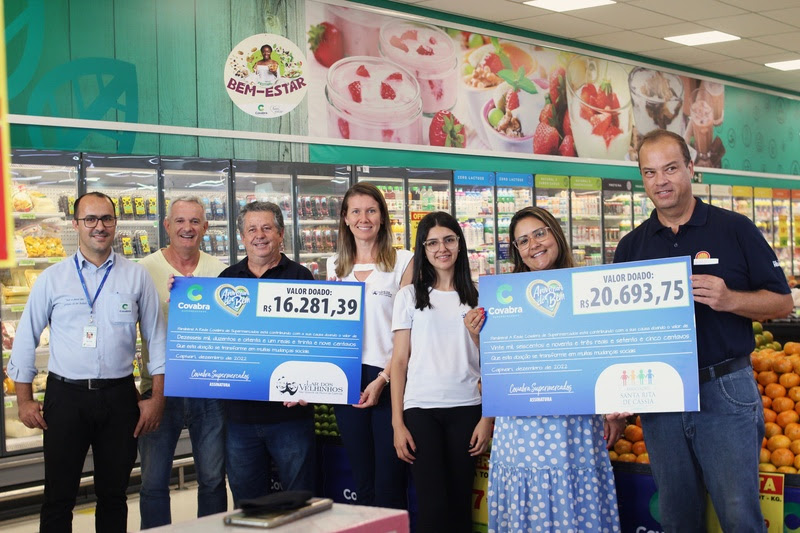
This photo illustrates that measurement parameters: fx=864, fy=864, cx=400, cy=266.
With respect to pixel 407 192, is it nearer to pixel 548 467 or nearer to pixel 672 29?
pixel 672 29

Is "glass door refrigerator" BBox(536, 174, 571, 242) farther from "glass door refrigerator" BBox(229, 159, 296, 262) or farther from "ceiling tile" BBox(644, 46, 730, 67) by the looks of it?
"glass door refrigerator" BBox(229, 159, 296, 262)

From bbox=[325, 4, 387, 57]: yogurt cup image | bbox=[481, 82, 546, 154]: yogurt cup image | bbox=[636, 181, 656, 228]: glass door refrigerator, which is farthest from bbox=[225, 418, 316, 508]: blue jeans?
bbox=[636, 181, 656, 228]: glass door refrigerator

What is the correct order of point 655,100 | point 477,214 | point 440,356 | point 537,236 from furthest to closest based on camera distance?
point 655,100, point 477,214, point 440,356, point 537,236

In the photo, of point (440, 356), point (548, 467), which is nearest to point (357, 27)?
point (440, 356)

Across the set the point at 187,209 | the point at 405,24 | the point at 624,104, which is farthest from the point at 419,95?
the point at 187,209

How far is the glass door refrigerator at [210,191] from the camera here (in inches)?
253

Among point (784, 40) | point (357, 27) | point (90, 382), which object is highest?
point (784, 40)

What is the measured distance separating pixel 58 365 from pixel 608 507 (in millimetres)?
2413

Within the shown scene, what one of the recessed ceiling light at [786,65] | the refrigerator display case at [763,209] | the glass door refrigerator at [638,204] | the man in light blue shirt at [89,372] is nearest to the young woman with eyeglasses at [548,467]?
the man in light blue shirt at [89,372]

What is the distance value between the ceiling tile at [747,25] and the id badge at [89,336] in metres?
7.96

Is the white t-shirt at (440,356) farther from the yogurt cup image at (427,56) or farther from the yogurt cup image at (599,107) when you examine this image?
the yogurt cup image at (599,107)

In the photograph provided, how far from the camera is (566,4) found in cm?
866

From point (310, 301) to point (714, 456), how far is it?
1.77 metres

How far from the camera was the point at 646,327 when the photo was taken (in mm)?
2975
